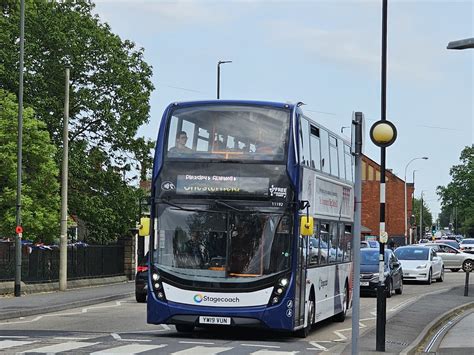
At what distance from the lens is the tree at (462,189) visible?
462ft

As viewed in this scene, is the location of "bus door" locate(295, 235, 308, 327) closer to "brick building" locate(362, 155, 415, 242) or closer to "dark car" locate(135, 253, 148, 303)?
"dark car" locate(135, 253, 148, 303)

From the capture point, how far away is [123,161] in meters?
47.2

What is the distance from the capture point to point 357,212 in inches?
512

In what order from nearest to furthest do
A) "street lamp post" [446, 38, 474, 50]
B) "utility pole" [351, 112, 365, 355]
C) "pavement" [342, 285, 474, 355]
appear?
1. "street lamp post" [446, 38, 474, 50]
2. "utility pole" [351, 112, 365, 355]
3. "pavement" [342, 285, 474, 355]

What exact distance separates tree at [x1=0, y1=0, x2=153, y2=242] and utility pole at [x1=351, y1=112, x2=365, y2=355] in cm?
3120

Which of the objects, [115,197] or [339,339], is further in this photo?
[115,197]

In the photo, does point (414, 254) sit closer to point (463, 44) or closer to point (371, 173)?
point (463, 44)

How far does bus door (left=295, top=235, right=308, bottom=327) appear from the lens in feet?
55.7

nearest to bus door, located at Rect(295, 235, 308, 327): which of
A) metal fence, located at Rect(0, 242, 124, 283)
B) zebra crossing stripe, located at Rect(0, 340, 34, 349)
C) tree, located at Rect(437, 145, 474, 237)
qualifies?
zebra crossing stripe, located at Rect(0, 340, 34, 349)

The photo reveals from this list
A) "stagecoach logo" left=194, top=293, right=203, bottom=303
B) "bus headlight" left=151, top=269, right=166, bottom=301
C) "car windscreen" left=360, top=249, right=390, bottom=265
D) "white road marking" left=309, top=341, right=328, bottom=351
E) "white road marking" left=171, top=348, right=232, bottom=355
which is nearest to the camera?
"white road marking" left=171, top=348, right=232, bottom=355

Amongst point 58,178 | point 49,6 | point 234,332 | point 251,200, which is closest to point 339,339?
point 234,332

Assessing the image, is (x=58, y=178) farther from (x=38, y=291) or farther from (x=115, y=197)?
(x=38, y=291)

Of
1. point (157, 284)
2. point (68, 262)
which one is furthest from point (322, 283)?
point (68, 262)

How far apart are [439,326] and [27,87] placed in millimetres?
26817
